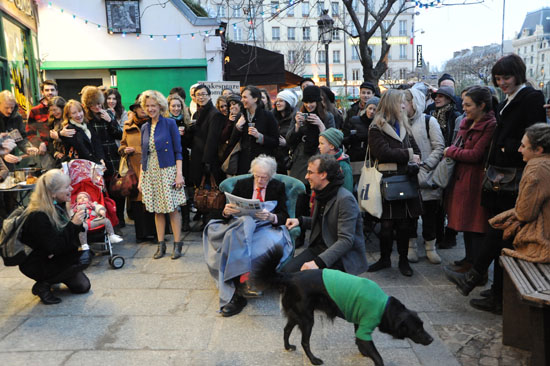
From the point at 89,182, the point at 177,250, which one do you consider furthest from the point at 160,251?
the point at 89,182

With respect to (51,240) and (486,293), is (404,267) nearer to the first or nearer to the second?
(486,293)

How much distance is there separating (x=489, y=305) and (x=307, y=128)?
2.88 m

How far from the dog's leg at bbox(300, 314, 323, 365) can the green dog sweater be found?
0.27 meters

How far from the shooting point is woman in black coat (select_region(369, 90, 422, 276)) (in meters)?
4.76

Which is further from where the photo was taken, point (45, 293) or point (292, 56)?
point (292, 56)

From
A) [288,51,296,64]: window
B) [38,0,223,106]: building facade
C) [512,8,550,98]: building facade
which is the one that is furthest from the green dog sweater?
[512,8,550,98]: building facade

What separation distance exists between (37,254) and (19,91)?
6.85m

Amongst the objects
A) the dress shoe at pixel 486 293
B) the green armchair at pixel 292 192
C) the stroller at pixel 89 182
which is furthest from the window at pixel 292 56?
the dress shoe at pixel 486 293

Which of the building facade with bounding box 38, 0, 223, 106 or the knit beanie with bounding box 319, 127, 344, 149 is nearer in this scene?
the knit beanie with bounding box 319, 127, 344, 149

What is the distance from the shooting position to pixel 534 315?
274 cm

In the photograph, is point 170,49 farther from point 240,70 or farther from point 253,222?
point 253,222

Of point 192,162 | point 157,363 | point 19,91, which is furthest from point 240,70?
point 157,363

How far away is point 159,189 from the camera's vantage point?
5.49 m

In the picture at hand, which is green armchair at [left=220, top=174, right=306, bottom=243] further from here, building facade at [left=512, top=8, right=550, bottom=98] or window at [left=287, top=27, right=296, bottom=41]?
building facade at [left=512, top=8, right=550, bottom=98]
